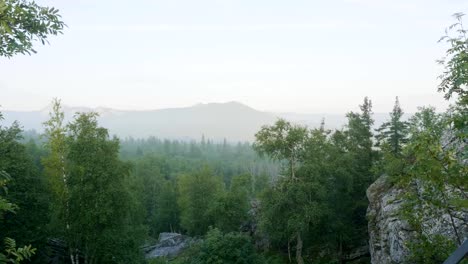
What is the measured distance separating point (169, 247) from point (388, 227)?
34667mm

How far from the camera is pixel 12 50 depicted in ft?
19.5

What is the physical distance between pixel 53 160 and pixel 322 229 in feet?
72.2

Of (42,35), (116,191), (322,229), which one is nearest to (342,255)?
(322,229)

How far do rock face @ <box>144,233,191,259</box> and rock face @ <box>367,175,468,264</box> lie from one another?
28390 millimetres

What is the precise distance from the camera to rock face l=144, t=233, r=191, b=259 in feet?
151

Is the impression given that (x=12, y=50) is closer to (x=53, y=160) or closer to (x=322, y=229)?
(x=53, y=160)

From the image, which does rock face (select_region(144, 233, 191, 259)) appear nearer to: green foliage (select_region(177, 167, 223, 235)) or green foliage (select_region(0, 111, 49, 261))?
green foliage (select_region(177, 167, 223, 235))

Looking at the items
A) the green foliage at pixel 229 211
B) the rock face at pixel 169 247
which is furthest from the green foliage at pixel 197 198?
the green foliage at pixel 229 211

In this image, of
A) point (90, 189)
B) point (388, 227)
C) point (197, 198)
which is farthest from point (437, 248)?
point (197, 198)

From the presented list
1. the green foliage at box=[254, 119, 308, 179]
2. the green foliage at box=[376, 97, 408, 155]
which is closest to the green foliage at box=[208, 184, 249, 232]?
the green foliage at box=[254, 119, 308, 179]

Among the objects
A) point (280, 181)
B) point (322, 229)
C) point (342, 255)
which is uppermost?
point (280, 181)

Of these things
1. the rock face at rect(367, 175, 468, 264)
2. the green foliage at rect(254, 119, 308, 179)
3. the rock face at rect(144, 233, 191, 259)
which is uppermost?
the green foliage at rect(254, 119, 308, 179)

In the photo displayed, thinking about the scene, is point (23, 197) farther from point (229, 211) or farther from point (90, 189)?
point (229, 211)

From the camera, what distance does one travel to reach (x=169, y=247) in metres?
48.3
